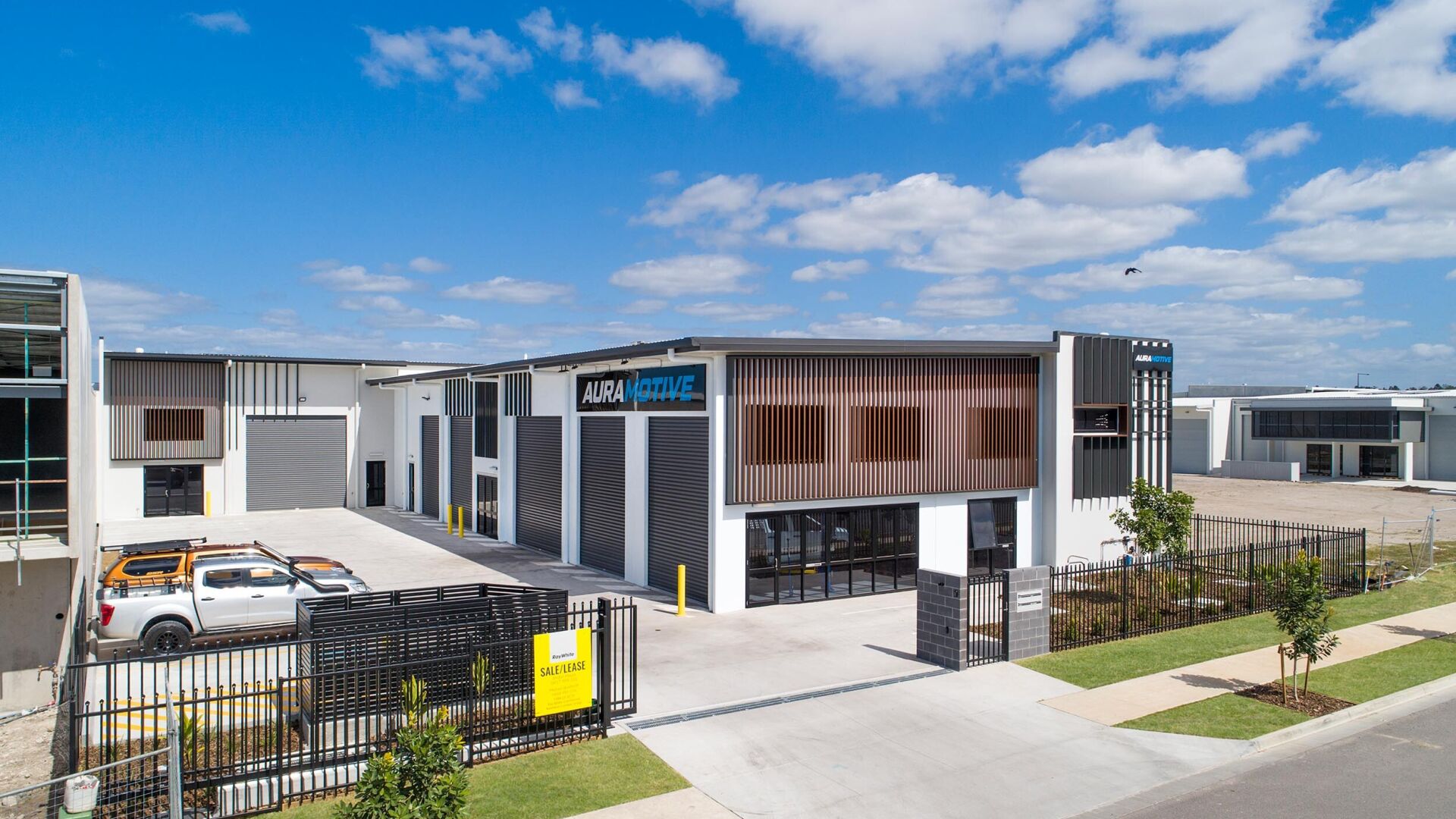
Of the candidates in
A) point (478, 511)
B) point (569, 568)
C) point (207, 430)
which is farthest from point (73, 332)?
point (207, 430)

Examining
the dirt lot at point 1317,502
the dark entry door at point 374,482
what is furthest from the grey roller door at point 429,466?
the dirt lot at point 1317,502

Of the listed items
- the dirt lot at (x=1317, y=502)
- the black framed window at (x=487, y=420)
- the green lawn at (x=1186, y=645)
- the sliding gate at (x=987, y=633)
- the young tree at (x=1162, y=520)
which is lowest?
the dirt lot at (x=1317, y=502)

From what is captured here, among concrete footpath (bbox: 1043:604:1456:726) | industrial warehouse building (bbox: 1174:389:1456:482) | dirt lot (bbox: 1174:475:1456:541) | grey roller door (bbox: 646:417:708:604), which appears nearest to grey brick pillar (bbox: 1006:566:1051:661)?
concrete footpath (bbox: 1043:604:1456:726)

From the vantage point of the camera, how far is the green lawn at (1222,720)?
12141 mm

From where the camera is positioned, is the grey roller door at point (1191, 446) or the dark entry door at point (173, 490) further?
the grey roller door at point (1191, 446)

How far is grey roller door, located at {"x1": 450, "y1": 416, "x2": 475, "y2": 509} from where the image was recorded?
115 feet

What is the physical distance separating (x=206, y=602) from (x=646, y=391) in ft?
33.9

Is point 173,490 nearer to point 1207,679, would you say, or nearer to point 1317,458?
point 1207,679

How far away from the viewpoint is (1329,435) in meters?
62.7

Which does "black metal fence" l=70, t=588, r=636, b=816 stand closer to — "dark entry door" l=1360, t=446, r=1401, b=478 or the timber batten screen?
the timber batten screen

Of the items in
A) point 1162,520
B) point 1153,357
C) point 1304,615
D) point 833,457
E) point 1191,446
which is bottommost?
point 1304,615

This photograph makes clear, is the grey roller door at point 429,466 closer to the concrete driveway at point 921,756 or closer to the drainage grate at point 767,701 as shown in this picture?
the drainage grate at point 767,701

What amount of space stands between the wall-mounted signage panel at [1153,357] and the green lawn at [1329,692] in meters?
10.6

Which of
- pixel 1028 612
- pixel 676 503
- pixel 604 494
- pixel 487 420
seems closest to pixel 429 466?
pixel 487 420
